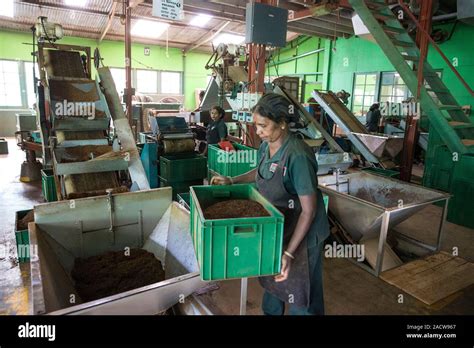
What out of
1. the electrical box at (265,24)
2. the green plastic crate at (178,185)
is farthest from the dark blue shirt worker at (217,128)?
the electrical box at (265,24)

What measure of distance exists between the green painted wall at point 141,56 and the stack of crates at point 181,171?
990cm

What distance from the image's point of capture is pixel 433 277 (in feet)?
11.4

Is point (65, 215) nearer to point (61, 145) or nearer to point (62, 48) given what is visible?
point (61, 145)

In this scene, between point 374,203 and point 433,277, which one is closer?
point 433,277

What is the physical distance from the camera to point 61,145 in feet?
12.2

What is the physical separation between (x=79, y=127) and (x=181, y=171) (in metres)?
1.71

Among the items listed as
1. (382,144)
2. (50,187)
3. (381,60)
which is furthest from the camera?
(381,60)

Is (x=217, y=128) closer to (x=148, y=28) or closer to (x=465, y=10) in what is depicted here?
(x=465, y=10)

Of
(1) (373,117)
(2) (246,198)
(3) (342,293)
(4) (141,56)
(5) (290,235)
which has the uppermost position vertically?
(4) (141,56)

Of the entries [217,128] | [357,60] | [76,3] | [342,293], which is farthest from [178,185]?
[357,60]

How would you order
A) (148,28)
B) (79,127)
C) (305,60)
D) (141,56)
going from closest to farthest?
(79,127) < (148,28) < (305,60) < (141,56)

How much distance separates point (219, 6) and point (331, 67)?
5.28 metres

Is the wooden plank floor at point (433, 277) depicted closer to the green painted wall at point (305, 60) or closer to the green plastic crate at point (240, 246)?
A: the green plastic crate at point (240, 246)
